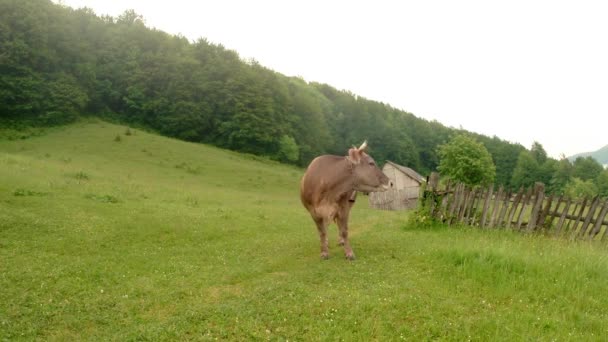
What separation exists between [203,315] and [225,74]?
69133mm

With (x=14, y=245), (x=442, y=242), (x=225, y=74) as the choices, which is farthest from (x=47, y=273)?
(x=225, y=74)

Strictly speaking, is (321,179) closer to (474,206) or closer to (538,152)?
(474,206)

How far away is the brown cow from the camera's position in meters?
11.7

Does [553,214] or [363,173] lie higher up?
[553,214]

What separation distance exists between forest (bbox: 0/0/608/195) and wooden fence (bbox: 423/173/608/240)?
48.0m

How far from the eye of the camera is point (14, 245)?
1184 centimetres

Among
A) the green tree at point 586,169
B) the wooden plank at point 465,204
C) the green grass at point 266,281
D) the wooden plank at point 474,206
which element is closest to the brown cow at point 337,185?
the green grass at point 266,281

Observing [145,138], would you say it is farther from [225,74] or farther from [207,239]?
[207,239]

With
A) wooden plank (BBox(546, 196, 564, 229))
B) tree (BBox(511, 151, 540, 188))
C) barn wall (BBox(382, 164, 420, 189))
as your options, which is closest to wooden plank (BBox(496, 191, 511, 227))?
wooden plank (BBox(546, 196, 564, 229))

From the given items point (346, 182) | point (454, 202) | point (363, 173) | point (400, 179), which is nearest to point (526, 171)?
point (400, 179)

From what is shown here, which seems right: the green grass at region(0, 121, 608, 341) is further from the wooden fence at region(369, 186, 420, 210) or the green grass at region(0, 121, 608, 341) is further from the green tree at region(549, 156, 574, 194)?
the green tree at region(549, 156, 574, 194)

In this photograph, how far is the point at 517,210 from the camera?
1530cm

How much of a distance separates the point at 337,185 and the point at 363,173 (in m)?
0.94

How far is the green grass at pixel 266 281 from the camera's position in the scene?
6.89 metres
